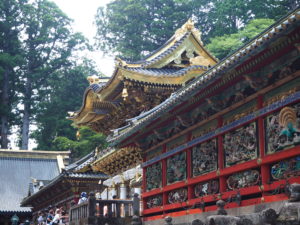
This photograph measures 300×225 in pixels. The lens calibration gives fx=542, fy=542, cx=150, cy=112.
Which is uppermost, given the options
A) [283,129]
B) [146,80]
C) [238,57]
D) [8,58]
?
[8,58]

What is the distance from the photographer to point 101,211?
724 inches

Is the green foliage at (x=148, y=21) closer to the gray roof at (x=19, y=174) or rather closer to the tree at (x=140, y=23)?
the tree at (x=140, y=23)

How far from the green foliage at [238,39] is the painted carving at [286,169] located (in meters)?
26.0

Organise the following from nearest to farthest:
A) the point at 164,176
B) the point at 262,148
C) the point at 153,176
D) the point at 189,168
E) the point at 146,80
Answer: the point at 262,148 < the point at 189,168 < the point at 164,176 < the point at 153,176 < the point at 146,80

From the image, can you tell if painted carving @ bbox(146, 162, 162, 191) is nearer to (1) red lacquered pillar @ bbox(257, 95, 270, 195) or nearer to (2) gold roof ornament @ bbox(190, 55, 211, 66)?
(1) red lacquered pillar @ bbox(257, 95, 270, 195)

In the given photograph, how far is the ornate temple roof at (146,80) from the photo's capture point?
24.6 m

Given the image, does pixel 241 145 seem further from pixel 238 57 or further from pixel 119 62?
pixel 119 62

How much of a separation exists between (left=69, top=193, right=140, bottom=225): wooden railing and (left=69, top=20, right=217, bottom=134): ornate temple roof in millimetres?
6264

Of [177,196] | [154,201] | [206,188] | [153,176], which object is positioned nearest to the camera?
[206,188]

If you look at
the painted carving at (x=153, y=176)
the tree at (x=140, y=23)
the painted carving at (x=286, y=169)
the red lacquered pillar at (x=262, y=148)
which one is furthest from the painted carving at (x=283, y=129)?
the tree at (x=140, y=23)

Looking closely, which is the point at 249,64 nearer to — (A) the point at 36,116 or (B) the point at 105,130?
(B) the point at 105,130

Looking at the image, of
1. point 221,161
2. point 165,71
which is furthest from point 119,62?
point 221,161

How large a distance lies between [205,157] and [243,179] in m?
2.05

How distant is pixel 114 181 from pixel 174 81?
5978 millimetres
